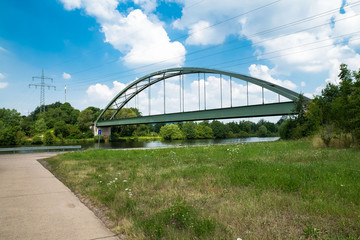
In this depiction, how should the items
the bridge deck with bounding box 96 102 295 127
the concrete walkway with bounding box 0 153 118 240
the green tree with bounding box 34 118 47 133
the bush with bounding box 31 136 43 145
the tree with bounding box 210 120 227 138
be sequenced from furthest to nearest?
the tree with bounding box 210 120 227 138
the green tree with bounding box 34 118 47 133
the bush with bounding box 31 136 43 145
the bridge deck with bounding box 96 102 295 127
the concrete walkway with bounding box 0 153 118 240

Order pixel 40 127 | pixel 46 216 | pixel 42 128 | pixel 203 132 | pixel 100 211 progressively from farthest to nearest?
pixel 203 132
pixel 42 128
pixel 40 127
pixel 100 211
pixel 46 216

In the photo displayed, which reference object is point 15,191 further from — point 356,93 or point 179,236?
point 356,93

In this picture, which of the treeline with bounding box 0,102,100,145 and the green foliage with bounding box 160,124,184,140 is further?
the green foliage with bounding box 160,124,184,140

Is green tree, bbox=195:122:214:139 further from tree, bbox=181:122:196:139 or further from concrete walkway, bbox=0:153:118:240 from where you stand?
concrete walkway, bbox=0:153:118:240

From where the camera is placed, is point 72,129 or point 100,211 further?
point 72,129

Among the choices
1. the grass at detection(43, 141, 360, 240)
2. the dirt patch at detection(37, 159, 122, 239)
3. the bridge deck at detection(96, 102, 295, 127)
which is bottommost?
the dirt patch at detection(37, 159, 122, 239)

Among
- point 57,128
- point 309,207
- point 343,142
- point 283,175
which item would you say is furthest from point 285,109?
point 57,128

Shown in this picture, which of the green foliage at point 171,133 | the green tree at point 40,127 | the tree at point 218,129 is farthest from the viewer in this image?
the tree at point 218,129

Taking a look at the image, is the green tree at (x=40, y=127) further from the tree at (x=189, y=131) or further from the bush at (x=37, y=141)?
the tree at (x=189, y=131)

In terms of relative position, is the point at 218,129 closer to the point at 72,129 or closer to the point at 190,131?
the point at 190,131

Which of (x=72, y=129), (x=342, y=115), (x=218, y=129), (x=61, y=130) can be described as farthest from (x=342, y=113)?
(x=218, y=129)

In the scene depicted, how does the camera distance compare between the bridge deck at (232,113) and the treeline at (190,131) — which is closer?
the bridge deck at (232,113)

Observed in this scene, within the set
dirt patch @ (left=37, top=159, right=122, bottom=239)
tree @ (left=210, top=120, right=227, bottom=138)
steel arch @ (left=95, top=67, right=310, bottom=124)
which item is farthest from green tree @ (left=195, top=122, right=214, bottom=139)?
dirt patch @ (left=37, top=159, right=122, bottom=239)

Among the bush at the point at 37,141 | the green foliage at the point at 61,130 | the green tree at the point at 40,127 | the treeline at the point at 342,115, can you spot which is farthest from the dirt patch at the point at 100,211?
the green tree at the point at 40,127
